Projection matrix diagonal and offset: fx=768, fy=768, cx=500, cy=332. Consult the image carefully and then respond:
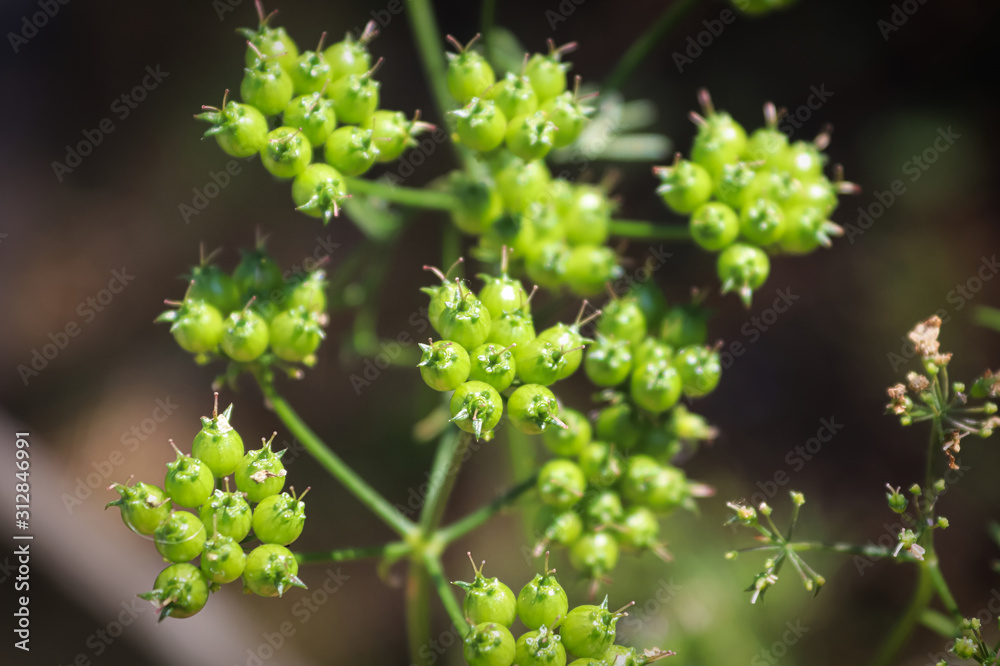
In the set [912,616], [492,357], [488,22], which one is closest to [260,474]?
[492,357]

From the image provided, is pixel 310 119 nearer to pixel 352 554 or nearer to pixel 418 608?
pixel 352 554

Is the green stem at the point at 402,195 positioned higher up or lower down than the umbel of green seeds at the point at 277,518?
higher up

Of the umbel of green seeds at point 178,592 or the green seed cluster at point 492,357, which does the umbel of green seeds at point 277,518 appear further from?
the green seed cluster at point 492,357

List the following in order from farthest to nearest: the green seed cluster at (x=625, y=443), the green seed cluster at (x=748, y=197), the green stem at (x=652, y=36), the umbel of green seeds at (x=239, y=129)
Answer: the green stem at (x=652, y=36), the green seed cluster at (x=748, y=197), the green seed cluster at (x=625, y=443), the umbel of green seeds at (x=239, y=129)

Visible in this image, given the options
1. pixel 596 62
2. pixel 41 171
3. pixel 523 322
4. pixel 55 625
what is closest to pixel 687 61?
pixel 596 62

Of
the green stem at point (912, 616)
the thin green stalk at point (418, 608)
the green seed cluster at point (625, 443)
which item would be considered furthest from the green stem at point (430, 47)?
the green stem at point (912, 616)

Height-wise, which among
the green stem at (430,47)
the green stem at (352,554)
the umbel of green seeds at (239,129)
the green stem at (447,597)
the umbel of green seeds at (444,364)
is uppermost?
the green stem at (430,47)
